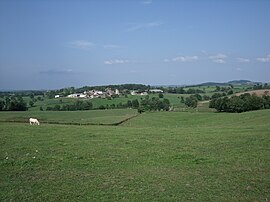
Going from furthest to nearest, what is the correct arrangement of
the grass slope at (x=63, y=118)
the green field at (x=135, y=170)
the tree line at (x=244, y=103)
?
the tree line at (x=244, y=103), the grass slope at (x=63, y=118), the green field at (x=135, y=170)

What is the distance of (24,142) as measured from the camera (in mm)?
20922

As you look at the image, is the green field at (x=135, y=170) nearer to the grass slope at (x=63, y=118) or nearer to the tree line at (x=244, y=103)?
the grass slope at (x=63, y=118)

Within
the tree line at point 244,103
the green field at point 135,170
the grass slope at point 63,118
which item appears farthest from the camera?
the tree line at point 244,103

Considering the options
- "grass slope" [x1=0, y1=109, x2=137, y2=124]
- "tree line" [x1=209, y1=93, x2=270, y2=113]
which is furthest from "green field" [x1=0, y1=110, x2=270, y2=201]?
"tree line" [x1=209, y1=93, x2=270, y2=113]

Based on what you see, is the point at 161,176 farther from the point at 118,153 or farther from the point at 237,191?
the point at 118,153

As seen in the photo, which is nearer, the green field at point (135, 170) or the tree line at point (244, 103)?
the green field at point (135, 170)

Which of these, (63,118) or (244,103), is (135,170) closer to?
(63,118)

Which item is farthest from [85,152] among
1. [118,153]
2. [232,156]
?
[232,156]

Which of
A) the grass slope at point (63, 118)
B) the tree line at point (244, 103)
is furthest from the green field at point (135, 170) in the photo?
the tree line at point (244, 103)

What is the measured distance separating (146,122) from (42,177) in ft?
177

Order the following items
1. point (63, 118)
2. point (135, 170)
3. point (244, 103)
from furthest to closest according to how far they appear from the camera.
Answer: point (244, 103) < point (63, 118) < point (135, 170)

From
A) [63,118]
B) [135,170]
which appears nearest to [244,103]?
[63,118]

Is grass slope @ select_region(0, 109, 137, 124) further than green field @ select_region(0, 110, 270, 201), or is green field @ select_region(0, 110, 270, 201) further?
grass slope @ select_region(0, 109, 137, 124)

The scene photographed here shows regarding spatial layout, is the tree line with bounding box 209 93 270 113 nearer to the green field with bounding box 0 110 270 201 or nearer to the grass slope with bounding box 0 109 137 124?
the grass slope with bounding box 0 109 137 124
